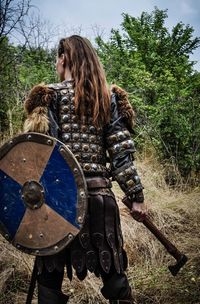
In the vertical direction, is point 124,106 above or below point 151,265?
above

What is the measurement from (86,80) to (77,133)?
0.29m

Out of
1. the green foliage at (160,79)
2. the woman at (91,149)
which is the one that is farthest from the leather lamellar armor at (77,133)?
the green foliage at (160,79)

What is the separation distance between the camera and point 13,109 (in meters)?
5.57

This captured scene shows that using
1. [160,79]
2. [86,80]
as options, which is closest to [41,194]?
[86,80]

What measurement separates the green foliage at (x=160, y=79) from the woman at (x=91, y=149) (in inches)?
152

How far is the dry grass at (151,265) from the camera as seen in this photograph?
2.85 meters

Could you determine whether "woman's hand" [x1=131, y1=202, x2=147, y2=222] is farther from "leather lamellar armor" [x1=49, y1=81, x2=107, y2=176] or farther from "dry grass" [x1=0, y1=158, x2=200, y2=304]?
"dry grass" [x1=0, y1=158, x2=200, y2=304]

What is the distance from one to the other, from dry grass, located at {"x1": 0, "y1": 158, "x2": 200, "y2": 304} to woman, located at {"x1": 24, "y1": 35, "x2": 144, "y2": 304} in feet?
3.23

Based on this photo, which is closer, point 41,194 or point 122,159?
point 41,194

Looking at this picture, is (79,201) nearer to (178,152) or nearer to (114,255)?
(114,255)

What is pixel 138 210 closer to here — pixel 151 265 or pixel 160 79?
pixel 151 265

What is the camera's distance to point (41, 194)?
1.82 m

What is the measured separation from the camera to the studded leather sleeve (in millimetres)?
2020

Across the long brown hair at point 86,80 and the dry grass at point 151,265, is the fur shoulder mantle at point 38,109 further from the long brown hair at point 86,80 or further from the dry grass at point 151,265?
the dry grass at point 151,265
